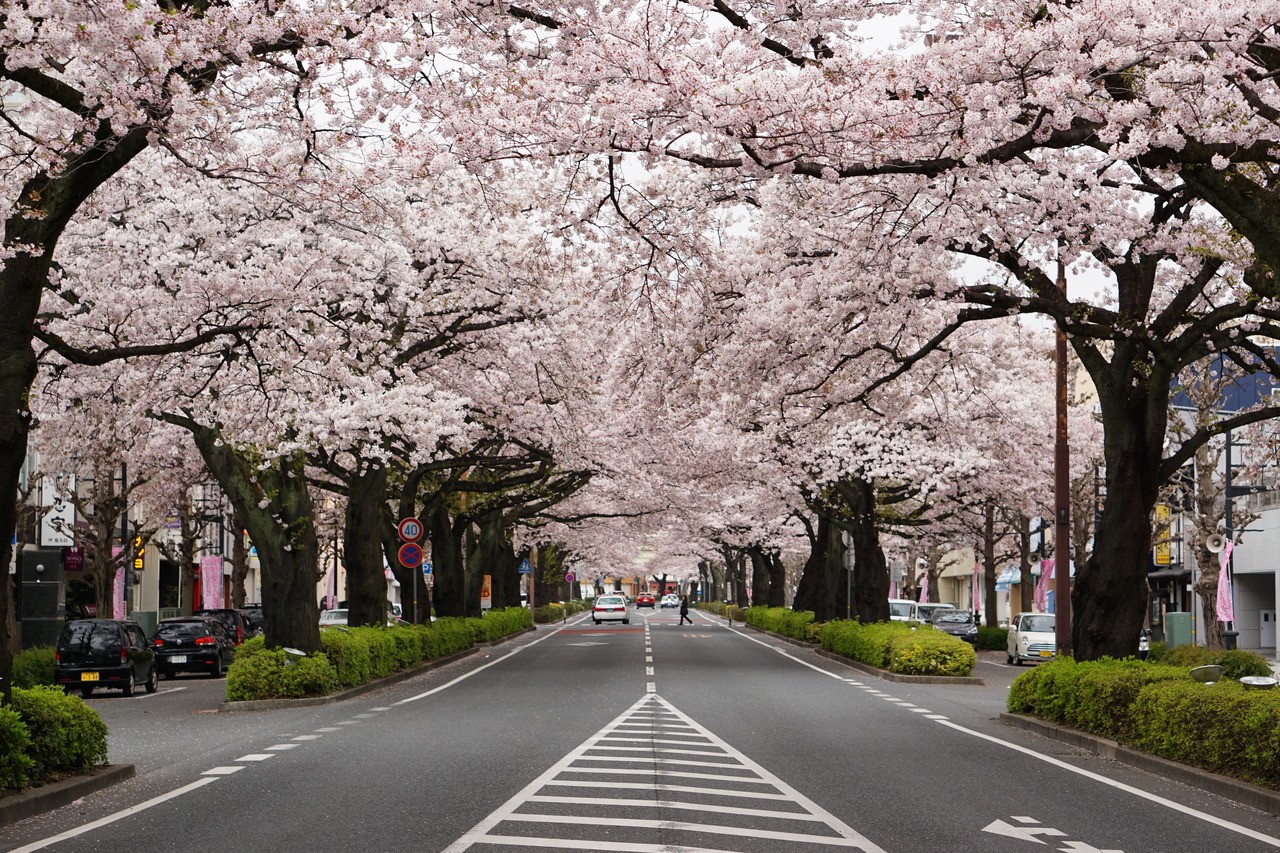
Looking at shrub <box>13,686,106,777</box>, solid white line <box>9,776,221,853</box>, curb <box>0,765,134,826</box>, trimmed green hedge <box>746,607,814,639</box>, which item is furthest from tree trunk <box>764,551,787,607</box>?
solid white line <box>9,776,221,853</box>

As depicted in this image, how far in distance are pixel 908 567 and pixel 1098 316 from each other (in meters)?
79.8

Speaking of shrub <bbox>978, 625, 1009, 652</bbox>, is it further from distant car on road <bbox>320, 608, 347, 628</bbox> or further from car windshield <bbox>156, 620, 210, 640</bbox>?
car windshield <bbox>156, 620, 210, 640</bbox>

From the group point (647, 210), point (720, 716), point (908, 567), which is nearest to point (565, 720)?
point (720, 716)

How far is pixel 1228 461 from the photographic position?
38500 millimetres

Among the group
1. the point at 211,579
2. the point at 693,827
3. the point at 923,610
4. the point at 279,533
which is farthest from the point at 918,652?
the point at 211,579

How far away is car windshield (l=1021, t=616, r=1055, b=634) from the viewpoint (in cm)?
3872

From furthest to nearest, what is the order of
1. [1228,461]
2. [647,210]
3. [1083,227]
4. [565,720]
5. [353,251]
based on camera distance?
[1228,461], [353,251], [565,720], [1083,227], [647,210]

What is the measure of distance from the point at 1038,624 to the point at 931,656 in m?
9.57

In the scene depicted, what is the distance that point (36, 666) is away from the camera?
2797 centimetres

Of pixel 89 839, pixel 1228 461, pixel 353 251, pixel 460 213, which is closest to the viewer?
pixel 89 839

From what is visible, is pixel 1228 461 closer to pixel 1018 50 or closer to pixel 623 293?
pixel 623 293

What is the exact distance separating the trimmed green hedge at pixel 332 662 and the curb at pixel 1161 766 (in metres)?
11.3

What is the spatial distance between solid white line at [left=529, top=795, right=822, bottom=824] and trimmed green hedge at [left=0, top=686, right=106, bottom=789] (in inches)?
159

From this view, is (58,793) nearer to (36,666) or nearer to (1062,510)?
(36,666)
